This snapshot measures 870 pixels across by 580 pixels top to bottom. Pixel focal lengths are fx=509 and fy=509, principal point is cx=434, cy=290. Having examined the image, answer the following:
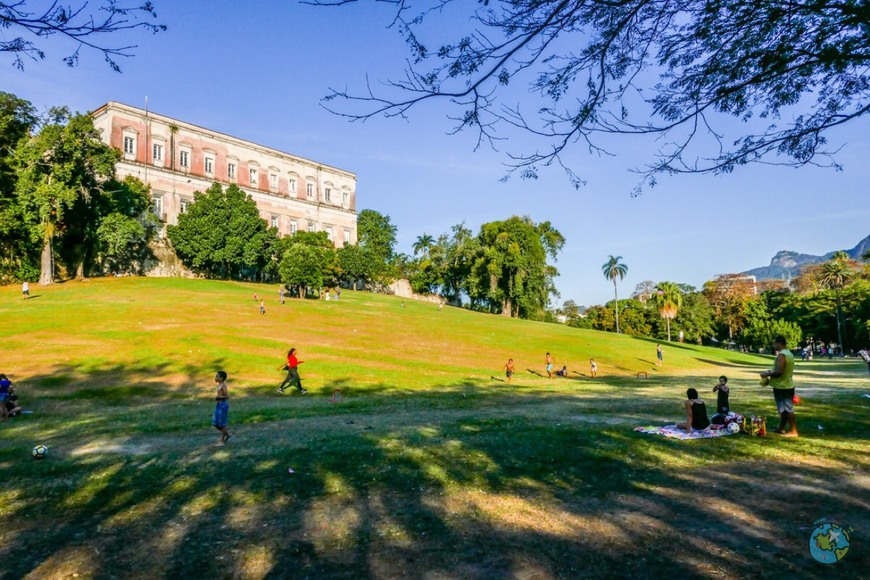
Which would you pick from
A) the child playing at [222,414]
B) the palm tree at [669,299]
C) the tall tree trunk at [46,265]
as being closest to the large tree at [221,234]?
the tall tree trunk at [46,265]

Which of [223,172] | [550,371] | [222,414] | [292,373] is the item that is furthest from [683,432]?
[223,172]

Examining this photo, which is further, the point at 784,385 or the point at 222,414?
the point at 222,414

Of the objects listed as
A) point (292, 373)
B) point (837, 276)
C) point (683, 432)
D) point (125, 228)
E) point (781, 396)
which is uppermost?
point (125, 228)

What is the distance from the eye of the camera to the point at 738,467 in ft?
30.8

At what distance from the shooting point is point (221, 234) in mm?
71500

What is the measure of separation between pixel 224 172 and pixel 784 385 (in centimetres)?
8418

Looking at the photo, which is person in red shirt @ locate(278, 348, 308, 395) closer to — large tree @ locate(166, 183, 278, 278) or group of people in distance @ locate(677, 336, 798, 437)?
group of people in distance @ locate(677, 336, 798, 437)

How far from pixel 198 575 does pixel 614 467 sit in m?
7.10

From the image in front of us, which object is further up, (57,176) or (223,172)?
(223,172)

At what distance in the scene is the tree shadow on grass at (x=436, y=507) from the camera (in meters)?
5.92

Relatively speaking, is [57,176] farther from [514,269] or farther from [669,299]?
[669,299]

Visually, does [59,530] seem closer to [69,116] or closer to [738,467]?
[738,467]

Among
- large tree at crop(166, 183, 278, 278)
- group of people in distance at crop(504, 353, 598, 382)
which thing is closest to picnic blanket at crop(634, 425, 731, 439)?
group of people in distance at crop(504, 353, 598, 382)

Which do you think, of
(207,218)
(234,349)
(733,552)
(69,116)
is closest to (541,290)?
(207,218)
